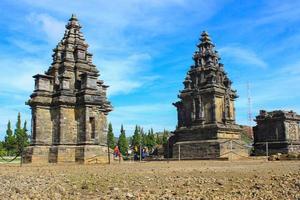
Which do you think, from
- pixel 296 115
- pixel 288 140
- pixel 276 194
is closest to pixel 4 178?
pixel 276 194

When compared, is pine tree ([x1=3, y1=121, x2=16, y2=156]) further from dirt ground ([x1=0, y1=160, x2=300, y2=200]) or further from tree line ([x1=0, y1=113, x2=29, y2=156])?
dirt ground ([x1=0, y1=160, x2=300, y2=200])

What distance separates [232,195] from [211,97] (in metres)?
32.4

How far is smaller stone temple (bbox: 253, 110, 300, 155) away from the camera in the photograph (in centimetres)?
4941

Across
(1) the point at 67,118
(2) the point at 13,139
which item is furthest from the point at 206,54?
(2) the point at 13,139

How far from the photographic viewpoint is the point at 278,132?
5022 centimetres

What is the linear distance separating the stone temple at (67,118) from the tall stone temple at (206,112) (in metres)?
11.1

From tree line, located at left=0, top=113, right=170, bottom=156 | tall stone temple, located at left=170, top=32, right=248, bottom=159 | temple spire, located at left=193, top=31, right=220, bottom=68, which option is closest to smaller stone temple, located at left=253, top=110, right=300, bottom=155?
tall stone temple, located at left=170, top=32, right=248, bottom=159

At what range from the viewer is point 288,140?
161 feet

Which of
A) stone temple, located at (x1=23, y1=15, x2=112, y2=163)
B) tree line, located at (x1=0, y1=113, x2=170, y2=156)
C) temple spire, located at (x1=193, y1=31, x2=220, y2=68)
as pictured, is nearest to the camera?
stone temple, located at (x1=23, y1=15, x2=112, y2=163)

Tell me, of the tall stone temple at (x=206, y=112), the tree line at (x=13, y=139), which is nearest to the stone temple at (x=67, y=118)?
the tall stone temple at (x=206, y=112)

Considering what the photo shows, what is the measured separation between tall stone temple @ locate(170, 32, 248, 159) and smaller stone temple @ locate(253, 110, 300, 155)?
584 cm

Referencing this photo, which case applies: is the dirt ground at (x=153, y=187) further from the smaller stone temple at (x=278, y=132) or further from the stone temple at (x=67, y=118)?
the smaller stone temple at (x=278, y=132)

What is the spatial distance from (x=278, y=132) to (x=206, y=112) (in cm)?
1183

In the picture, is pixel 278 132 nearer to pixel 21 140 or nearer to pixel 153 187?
pixel 153 187
